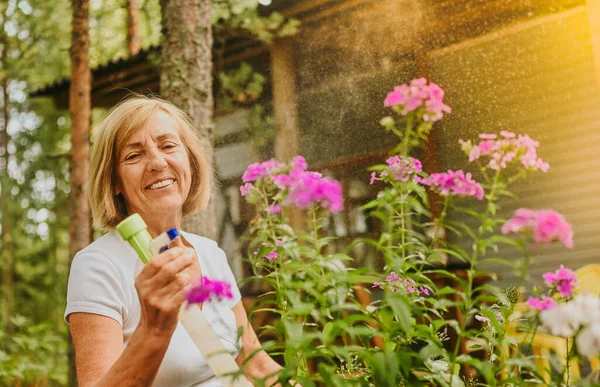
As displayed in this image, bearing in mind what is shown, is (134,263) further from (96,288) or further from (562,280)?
(562,280)

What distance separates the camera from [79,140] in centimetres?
374

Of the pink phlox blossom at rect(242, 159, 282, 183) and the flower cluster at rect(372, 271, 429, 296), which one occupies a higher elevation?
the pink phlox blossom at rect(242, 159, 282, 183)

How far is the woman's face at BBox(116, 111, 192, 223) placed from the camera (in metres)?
1.57

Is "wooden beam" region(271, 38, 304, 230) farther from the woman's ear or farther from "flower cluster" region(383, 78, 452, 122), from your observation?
"flower cluster" region(383, 78, 452, 122)

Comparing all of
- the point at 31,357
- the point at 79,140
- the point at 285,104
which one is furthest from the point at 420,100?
the point at 31,357

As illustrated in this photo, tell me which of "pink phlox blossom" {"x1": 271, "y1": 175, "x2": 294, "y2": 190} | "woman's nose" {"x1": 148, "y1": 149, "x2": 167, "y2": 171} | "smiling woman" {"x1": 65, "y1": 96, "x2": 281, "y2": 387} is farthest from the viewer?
"woman's nose" {"x1": 148, "y1": 149, "x2": 167, "y2": 171}

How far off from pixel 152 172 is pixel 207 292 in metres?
0.73

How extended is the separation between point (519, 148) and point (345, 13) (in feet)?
5.40

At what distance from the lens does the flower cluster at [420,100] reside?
1.02m

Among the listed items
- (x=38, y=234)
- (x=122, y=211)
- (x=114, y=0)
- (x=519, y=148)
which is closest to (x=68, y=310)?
(x=122, y=211)

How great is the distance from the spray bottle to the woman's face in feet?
1.69

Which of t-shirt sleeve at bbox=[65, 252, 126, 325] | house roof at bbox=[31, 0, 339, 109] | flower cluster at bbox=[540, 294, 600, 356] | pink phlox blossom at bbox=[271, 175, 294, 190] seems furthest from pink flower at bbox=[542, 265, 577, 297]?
house roof at bbox=[31, 0, 339, 109]

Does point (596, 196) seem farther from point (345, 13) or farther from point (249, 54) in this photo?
point (249, 54)

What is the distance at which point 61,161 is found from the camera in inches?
309
